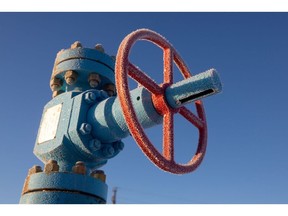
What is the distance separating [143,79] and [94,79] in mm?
815

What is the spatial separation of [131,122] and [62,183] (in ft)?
2.37

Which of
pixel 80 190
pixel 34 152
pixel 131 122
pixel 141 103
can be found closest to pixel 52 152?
pixel 34 152

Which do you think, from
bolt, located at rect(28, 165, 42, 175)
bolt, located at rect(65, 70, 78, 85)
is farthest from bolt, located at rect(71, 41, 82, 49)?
bolt, located at rect(28, 165, 42, 175)

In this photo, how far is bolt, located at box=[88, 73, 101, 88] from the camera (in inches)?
105

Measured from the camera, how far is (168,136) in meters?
1.97

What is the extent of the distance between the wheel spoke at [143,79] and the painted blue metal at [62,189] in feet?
2.26

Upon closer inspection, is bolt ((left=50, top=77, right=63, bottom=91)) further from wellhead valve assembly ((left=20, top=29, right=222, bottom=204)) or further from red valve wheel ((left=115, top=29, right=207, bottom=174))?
red valve wheel ((left=115, top=29, right=207, bottom=174))

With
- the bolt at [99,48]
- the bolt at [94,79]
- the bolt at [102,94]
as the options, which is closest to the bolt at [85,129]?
the bolt at [102,94]

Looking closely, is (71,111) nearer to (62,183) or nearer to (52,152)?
(52,152)

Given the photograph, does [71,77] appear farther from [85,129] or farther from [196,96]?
[196,96]

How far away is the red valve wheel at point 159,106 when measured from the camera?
173 centimetres

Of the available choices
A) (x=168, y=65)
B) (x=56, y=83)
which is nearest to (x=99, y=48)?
(x=56, y=83)

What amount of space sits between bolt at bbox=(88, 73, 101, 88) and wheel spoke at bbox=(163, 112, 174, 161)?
32.7 inches

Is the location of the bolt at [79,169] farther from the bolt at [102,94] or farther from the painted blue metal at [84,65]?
the painted blue metal at [84,65]
